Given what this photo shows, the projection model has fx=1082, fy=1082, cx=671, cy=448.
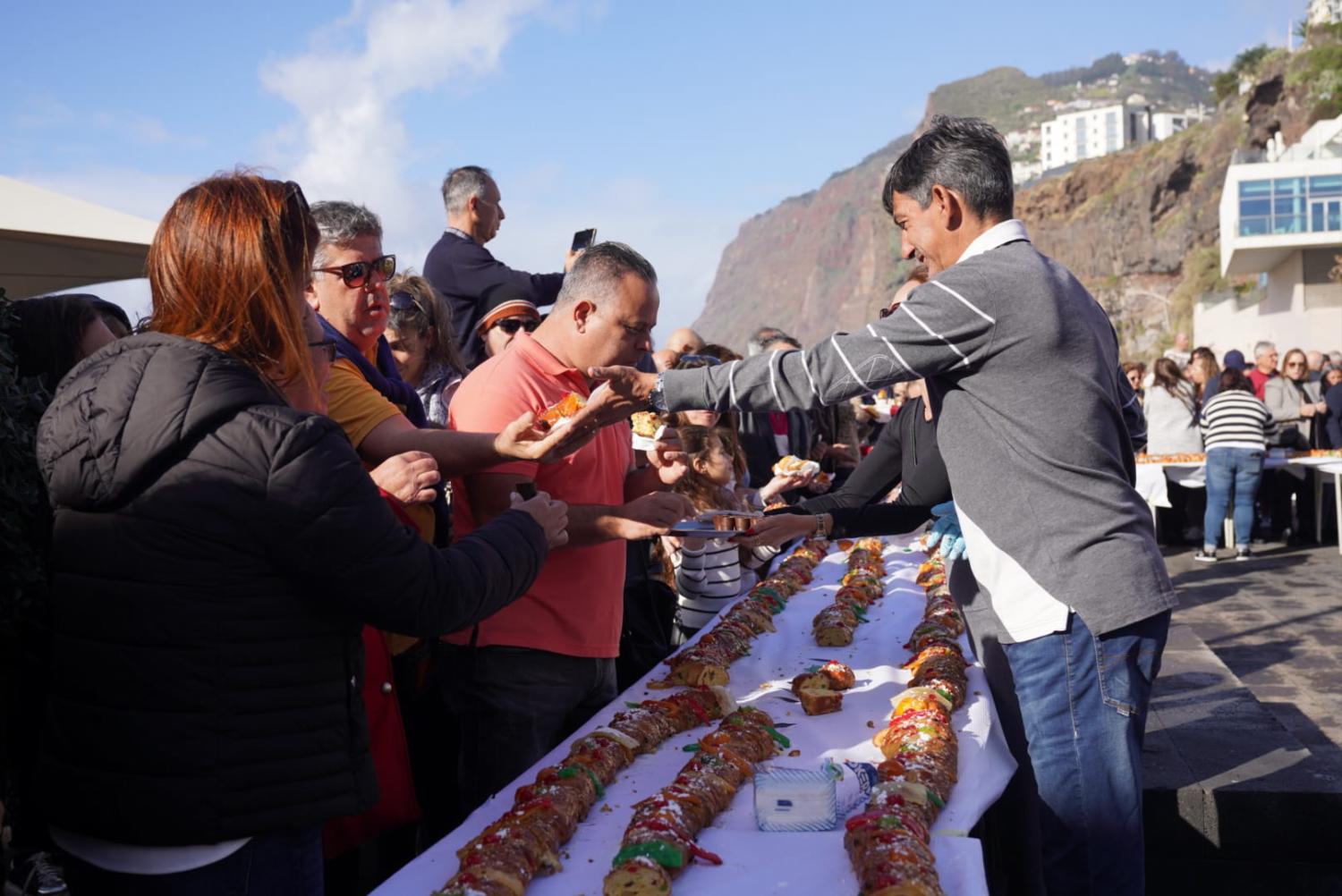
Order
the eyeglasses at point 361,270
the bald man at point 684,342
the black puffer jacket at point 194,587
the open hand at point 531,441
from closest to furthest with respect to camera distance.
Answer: the black puffer jacket at point 194,587
the open hand at point 531,441
the eyeglasses at point 361,270
the bald man at point 684,342

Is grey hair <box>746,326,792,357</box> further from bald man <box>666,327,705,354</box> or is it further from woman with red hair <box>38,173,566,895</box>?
woman with red hair <box>38,173,566,895</box>

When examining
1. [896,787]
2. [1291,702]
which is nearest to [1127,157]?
Result: [1291,702]

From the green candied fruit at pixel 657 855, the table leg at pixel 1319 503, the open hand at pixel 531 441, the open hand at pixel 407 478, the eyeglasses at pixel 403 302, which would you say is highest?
the eyeglasses at pixel 403 302

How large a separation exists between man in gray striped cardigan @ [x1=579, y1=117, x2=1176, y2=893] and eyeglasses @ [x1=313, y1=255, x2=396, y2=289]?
80 centimetres

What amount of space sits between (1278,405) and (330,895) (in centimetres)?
1284

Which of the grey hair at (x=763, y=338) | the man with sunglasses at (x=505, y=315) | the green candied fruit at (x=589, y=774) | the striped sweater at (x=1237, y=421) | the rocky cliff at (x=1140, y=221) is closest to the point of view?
the green candied fruit at (x=589, y=774)

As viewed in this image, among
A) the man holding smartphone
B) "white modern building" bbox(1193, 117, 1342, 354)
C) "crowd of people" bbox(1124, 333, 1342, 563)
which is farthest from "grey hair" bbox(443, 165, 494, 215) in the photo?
"white modern building" bbox(1193, 117, 1342, 354)

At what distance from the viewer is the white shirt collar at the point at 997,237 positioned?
2.60 meters

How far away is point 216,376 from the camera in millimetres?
1642

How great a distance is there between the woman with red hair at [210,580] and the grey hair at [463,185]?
374 cm

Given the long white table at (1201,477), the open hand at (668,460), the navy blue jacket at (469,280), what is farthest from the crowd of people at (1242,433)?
the open hand at (668,460)

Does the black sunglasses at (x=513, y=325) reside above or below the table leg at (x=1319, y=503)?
above

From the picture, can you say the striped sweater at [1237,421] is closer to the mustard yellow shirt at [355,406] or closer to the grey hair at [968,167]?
the grey hair at [968,167]

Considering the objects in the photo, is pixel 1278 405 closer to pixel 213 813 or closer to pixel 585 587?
pixel 585 587
